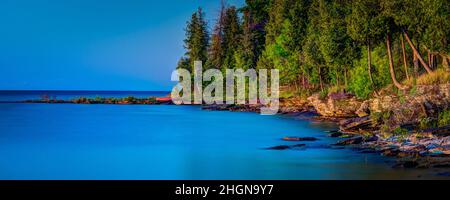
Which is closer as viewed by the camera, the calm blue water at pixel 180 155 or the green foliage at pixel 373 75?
the calm blue water at pixel 180 155

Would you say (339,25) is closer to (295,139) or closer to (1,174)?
(295,139)

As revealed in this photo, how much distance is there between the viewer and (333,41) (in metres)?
43.5

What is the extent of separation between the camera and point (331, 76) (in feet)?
176

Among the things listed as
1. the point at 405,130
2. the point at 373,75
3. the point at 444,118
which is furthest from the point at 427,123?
the point at 373,75

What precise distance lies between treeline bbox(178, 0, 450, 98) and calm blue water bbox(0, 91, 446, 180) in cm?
584

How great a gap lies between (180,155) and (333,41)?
20.1 meters

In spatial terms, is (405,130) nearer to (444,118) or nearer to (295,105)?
(444,118)

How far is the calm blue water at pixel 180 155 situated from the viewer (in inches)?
838

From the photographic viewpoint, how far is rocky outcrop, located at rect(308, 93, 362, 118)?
41.8 metres

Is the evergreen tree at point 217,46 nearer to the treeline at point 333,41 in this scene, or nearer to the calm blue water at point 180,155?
the treeline at point 333,41

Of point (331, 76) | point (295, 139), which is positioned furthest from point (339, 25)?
point (295, 139)

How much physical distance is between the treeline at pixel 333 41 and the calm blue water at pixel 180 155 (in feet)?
19.2

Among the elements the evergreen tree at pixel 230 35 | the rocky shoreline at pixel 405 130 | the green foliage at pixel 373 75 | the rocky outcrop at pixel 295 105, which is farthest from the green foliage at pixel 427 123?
the evergreen tree at pixel 230 35
